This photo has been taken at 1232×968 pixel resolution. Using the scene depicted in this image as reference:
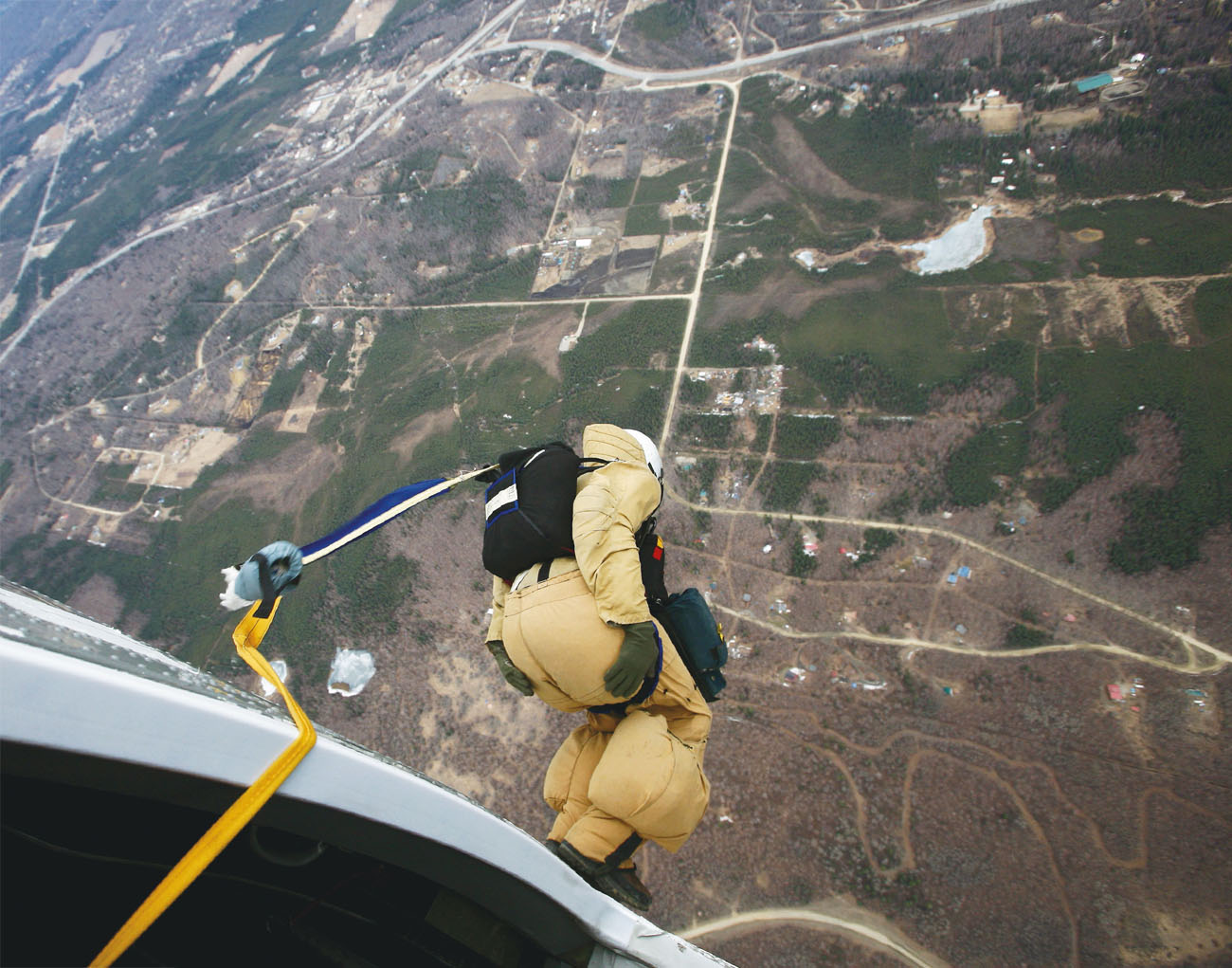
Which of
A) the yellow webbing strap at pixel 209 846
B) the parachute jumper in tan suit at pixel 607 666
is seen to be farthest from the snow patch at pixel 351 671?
the yellow webbing strap at pixel 209 846

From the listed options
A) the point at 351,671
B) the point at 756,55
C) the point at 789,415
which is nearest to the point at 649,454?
the point at 789,415

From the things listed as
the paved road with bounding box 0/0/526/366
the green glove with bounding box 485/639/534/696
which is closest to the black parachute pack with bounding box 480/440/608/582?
the green glove with bounding box 485/639/534/696

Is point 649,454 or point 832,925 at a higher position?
point 649,454

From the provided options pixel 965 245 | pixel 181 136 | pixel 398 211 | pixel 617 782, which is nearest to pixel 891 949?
pixel 617 782

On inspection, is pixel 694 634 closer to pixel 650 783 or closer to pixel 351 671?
pixel 650 783

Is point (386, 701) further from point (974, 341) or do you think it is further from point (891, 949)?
point (974, 341)

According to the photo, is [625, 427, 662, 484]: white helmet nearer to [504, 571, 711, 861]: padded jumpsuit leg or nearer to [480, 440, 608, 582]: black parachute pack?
[480, 440, 608, 582]: black parachute pack
